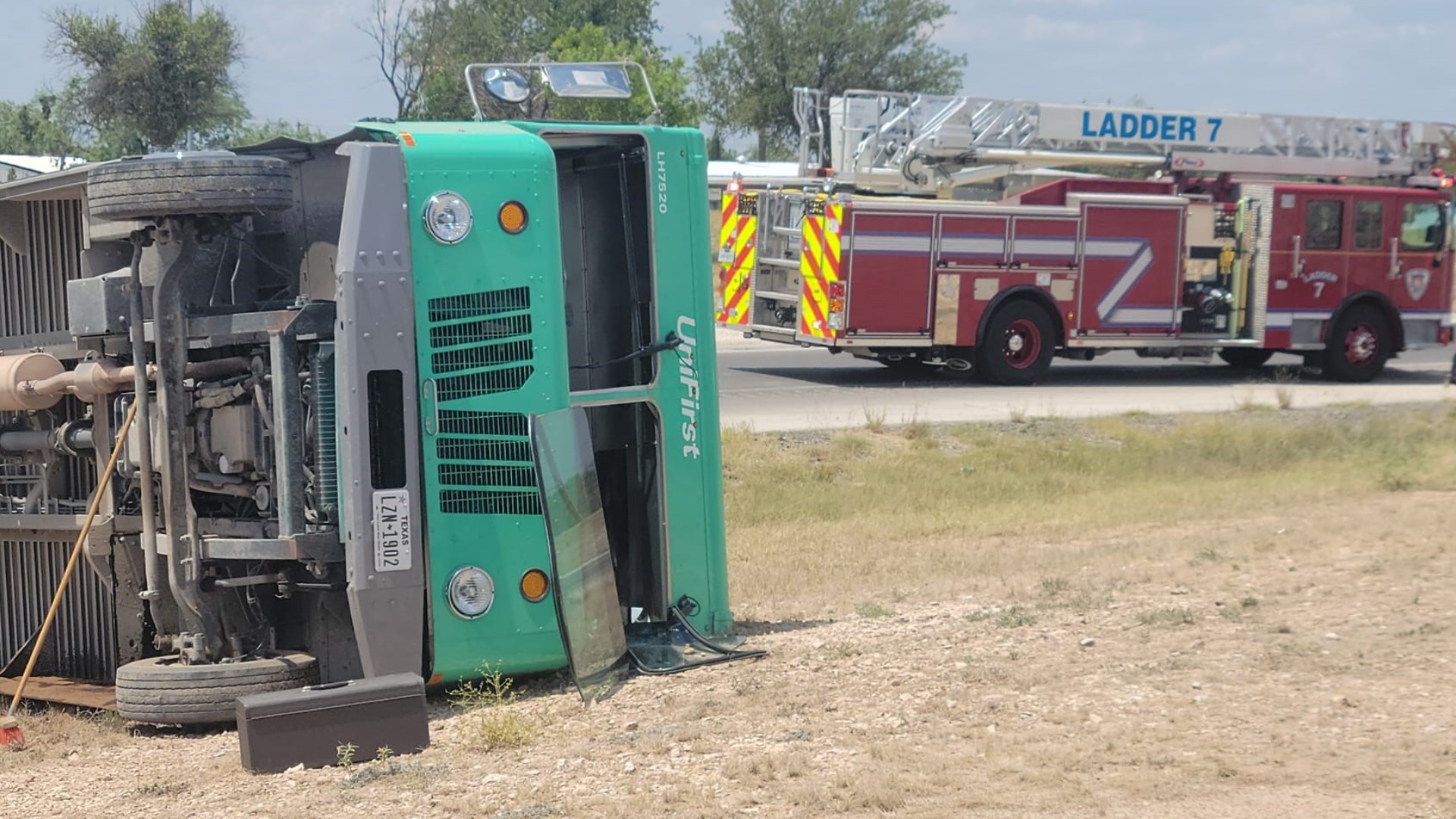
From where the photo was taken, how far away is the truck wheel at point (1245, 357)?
896 inches

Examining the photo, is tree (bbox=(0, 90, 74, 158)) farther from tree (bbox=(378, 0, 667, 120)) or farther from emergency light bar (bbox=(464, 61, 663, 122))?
emergency light bar (bbox=(464, 61, 663, 122))

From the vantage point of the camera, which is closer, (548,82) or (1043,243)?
(548,82)

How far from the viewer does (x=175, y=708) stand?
19.3 feet

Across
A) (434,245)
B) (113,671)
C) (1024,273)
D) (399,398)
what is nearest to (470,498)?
(399,398)

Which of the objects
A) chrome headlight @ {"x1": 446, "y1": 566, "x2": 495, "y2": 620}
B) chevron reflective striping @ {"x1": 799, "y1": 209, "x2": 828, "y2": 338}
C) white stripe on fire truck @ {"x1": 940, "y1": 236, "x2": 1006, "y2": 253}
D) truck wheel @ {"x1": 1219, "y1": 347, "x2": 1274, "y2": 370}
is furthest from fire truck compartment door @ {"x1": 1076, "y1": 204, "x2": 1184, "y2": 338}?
chrome headlight @ {"x1": 446, "y1": 566, "x2": 495, "y2": 620}

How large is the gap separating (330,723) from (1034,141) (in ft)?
55.6

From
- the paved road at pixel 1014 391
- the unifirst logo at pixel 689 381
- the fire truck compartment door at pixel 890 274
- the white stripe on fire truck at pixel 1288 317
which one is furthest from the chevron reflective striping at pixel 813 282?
the unifirst logo at pixel 689 381

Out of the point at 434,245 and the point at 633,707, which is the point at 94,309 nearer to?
the point at 434,245

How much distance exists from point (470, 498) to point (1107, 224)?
50.1ft

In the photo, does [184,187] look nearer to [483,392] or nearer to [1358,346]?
[483,392]

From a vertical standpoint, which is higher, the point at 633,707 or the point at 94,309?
the point at 94,309

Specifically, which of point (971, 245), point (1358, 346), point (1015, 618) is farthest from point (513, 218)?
point (1358, 346)

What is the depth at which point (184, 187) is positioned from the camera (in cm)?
584

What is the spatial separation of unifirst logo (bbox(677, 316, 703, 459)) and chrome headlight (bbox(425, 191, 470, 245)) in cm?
105
